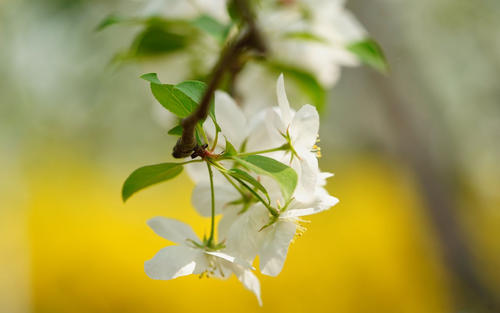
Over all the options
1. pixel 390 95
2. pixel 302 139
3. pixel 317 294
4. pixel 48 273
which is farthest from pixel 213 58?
pixel 48 273

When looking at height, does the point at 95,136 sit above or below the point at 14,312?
above

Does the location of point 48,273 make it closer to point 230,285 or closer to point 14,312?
point 14,312

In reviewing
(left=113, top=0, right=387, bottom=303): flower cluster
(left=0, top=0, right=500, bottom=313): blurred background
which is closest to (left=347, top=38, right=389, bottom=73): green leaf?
(left=113, top=0, right=387, bottom=303): flower cluster

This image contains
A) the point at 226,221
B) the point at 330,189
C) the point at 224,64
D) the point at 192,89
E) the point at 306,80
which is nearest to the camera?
the point at 224,64

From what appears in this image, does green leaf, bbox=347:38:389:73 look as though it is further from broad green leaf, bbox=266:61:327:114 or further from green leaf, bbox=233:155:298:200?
green leaf, bbox=233:155:298:200

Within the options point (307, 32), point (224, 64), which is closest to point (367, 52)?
point (307, 32)

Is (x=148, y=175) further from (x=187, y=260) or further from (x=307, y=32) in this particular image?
(x=307, y=32)
